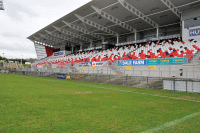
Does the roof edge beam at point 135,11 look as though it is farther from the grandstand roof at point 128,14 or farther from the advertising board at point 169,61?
the advertising board at point 169,61

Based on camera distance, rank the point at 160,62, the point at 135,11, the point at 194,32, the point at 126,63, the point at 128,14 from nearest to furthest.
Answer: the point at 160,62 → the point at 126,63 → the point at 194,32 → the point at 135,11 → the point at 128,14

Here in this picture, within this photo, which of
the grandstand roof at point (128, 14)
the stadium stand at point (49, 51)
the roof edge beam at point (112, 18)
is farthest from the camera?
the stadium stand at point (49, 51)

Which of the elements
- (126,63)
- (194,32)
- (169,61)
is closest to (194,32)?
(194,32)

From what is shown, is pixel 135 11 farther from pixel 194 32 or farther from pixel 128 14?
pixel 194 32

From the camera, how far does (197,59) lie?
47.7 ft

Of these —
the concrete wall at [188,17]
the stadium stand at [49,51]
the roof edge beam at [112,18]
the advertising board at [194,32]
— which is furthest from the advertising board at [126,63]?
the stadium stand at [49,51]

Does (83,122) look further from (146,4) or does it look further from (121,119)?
(146,4)

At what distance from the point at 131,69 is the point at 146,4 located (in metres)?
13.0

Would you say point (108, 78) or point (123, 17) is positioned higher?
point (123, 17)

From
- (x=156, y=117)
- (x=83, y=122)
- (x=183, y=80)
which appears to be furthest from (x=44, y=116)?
(x=183, y=80)

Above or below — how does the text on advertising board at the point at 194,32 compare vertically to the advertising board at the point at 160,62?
above

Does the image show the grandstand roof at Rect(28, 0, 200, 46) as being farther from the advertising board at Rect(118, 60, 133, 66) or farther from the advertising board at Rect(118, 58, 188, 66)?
the advertising board at Rect(118, 58, 188, 66)

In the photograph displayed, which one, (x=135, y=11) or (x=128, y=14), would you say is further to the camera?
(x=128, y=14)

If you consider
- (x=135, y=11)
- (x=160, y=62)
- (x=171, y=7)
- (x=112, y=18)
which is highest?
(x=112, y=18)
